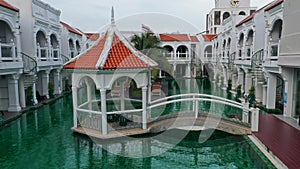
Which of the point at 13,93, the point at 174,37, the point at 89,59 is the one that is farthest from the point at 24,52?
the point at 174,37

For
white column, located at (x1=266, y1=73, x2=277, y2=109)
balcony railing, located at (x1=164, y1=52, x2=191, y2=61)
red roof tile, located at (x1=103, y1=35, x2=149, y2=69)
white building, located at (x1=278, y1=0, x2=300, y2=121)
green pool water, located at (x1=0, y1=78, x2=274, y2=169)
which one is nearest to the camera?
green pool water, located at (x1=0, y1=78, x2=274, y2=169)

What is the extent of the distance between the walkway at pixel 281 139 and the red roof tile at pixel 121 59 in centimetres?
617

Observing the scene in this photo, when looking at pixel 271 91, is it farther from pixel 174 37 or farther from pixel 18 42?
pixel 174 37

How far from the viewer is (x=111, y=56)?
35.2 feet

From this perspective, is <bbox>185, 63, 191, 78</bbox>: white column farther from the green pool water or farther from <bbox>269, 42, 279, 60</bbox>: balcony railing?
the green pool water

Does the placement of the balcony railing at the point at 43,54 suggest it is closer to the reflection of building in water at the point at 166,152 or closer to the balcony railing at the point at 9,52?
the balcony railing at the point at 9,52

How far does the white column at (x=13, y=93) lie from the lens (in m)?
15.7

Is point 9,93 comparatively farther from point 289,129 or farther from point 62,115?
point 289,129

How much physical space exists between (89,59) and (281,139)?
9174mm

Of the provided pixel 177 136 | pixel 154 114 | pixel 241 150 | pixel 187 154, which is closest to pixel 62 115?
pixel 154 114

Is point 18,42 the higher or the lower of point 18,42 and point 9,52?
the higher

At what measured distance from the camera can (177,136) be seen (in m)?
11.7

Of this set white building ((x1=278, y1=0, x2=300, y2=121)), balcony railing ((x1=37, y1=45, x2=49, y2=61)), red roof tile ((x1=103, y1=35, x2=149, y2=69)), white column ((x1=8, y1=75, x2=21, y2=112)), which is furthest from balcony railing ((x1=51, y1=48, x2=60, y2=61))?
white building ((x1=278, y1=0, x2=300, y2=121))

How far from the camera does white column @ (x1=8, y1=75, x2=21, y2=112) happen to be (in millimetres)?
15711
